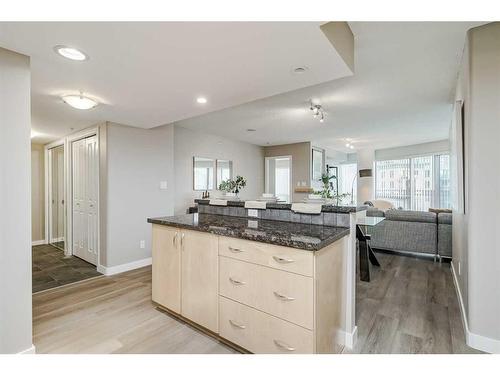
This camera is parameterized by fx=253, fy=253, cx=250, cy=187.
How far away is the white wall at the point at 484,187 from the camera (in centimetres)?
176

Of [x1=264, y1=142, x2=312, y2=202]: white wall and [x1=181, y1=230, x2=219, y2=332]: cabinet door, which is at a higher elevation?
[x1=264, y1=142, x2=312, y2=202]: white wall

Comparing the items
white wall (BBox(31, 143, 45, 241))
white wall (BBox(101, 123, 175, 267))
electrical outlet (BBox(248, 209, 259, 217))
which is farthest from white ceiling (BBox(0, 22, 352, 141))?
white wall (BBox(31, 143, 45, 241))

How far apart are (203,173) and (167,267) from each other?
325 centimetres

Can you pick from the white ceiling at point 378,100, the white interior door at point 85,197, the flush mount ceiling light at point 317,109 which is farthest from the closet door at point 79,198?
the flush mount ceiling light at point 317,109

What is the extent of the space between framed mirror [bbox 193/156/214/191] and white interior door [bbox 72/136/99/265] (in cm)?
183

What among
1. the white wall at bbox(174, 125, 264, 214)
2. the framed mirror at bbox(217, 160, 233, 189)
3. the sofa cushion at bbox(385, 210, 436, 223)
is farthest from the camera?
the framed mirror at bbox(217, 160, 233, 189)

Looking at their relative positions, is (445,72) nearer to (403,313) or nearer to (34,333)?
(403,313)

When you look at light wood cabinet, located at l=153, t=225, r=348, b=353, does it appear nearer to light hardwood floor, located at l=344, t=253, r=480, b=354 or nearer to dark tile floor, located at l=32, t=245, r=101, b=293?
light hardwood floor, located at l=344, t=253, r=480, b=354

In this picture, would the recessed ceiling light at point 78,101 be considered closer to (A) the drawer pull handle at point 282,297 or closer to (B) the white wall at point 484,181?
(A) the drawer pull handle at point 282,297

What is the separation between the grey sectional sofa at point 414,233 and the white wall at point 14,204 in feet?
14.6

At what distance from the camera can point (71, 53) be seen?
1.71 m

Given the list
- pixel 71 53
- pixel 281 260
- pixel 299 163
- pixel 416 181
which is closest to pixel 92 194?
pixel 71 53

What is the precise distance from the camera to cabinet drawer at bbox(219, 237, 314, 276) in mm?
1468
